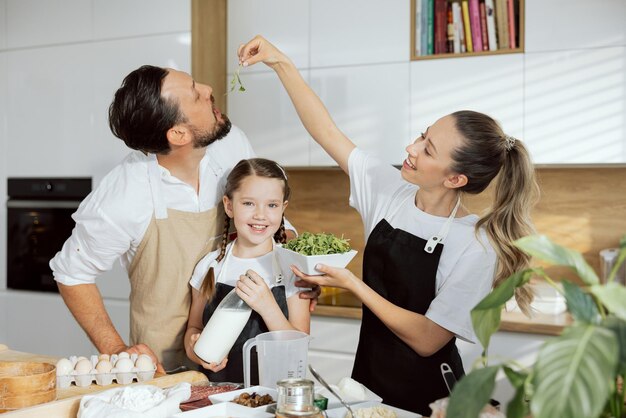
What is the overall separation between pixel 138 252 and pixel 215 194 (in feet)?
0.97

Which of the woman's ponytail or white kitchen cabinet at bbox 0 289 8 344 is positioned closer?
the woman's ponytail

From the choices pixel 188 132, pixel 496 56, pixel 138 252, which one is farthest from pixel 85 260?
pixel 496 56

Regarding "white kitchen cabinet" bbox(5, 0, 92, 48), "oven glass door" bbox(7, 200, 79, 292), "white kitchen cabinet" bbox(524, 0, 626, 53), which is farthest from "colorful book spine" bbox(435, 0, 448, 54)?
"oven glass door" bbox(7, 200, 79, 292)

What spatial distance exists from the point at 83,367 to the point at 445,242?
3.13ft

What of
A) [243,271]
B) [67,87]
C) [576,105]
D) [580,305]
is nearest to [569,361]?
[580,305]

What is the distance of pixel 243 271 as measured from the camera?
2.06m

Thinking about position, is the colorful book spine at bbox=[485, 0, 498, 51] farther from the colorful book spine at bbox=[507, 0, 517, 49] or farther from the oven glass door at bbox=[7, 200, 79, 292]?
the oven glass door at bbox=[7, 200, 79, 292]

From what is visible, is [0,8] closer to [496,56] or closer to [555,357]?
[496,56]

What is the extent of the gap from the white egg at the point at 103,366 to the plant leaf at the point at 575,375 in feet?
3.74

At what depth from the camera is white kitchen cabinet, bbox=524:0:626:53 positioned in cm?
296

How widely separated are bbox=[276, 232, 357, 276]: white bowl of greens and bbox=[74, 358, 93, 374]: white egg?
0.53 meters

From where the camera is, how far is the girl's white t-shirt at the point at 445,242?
5.96 ft

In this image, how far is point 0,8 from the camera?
4023 millimetres

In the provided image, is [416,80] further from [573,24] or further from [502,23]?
[573,24]
